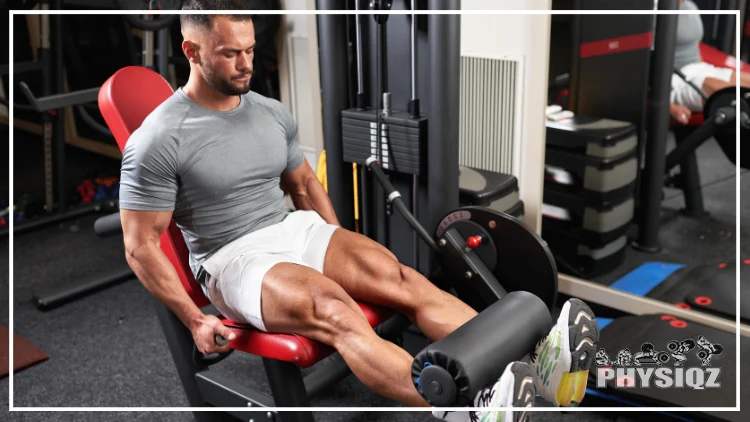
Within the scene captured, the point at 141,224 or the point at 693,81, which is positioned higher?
the point at 693,81

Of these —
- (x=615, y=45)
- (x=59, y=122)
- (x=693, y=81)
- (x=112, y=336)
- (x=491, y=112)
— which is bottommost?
(x=112, y=336)

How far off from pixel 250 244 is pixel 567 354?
0.83 m

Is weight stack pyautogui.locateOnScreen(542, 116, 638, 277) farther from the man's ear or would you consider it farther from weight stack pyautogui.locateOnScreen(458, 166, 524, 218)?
the man's ear

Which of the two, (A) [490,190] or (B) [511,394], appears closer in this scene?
(B) [511,394]

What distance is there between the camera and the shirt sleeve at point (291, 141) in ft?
6.81

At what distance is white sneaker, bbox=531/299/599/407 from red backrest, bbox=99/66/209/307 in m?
0.95

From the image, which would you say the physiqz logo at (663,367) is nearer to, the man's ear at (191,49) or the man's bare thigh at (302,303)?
the man's bare thigh at (302,303)

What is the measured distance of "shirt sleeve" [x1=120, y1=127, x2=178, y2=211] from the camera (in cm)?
178

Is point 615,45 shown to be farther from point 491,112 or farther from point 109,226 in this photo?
point 109,226

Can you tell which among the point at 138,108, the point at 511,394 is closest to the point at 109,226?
the point at 138,108

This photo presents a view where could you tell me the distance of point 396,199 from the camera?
2166 mm

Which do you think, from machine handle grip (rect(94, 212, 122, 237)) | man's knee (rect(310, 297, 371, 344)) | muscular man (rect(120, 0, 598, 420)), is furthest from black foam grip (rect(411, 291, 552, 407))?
machine handle grip (rect(94, 212, 122, 237))

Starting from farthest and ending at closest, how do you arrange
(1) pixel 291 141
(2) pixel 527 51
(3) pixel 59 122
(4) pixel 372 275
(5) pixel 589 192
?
(3) pixel 59 122, (5) pixel 589 192, (2) pixel 527 51, (1) pixel 291 141, (4) pixel 372 275

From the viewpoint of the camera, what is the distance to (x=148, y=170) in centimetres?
178
